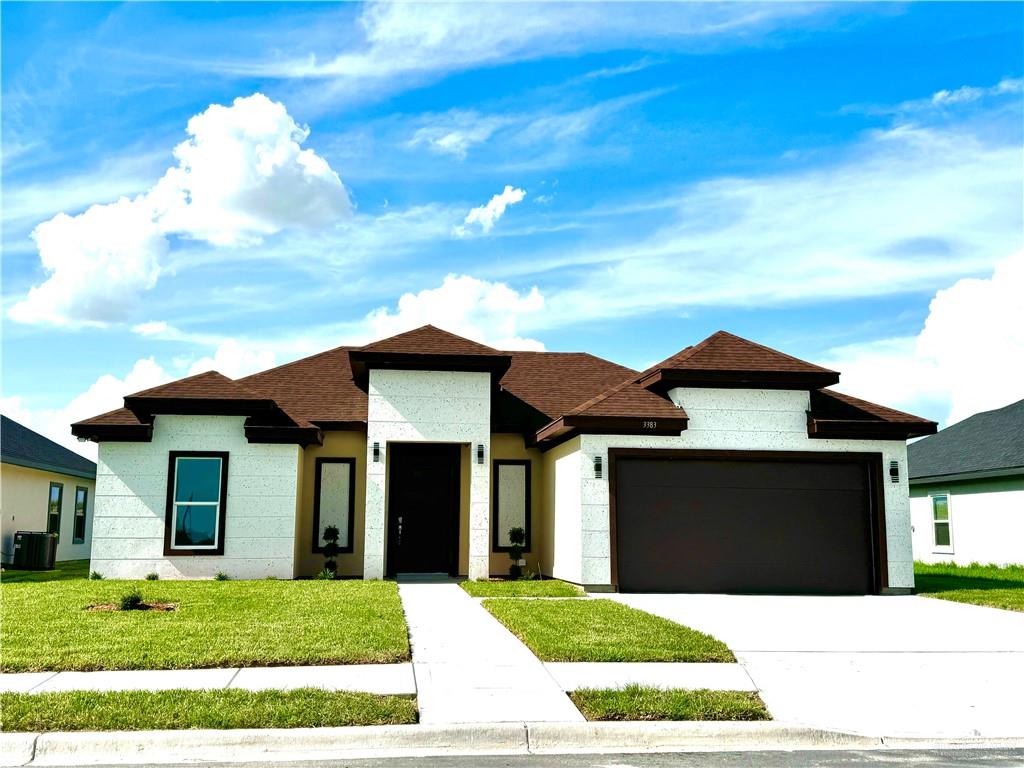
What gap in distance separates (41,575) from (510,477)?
1090 cm

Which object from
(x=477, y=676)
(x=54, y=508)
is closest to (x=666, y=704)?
(x=477, y=676)

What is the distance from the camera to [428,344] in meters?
19.0

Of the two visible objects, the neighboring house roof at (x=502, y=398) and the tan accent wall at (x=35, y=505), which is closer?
the neighboring house roof at (x=502, y=398)

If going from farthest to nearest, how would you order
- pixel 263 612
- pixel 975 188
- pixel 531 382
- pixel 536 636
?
pixel 531 382, pixel 975 188, pixel 263 612, pixel 536 636

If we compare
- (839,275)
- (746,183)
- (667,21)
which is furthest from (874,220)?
(667,21)

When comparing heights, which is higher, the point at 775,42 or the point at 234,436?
the point at 775,42

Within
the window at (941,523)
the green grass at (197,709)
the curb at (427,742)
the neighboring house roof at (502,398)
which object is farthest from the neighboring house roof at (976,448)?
the green grass at (197,709)

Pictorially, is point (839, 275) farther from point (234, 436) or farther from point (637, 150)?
point (234, 436)

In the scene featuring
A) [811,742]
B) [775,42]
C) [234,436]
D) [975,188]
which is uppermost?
[775,42]

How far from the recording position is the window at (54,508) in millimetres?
26953

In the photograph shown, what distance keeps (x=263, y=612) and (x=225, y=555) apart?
6.68 metres

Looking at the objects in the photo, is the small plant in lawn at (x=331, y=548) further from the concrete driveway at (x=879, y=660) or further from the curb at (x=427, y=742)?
the curb at (x=427, y=742)

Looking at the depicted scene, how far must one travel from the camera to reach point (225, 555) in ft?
60.1

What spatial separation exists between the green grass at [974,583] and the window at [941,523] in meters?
0.71
